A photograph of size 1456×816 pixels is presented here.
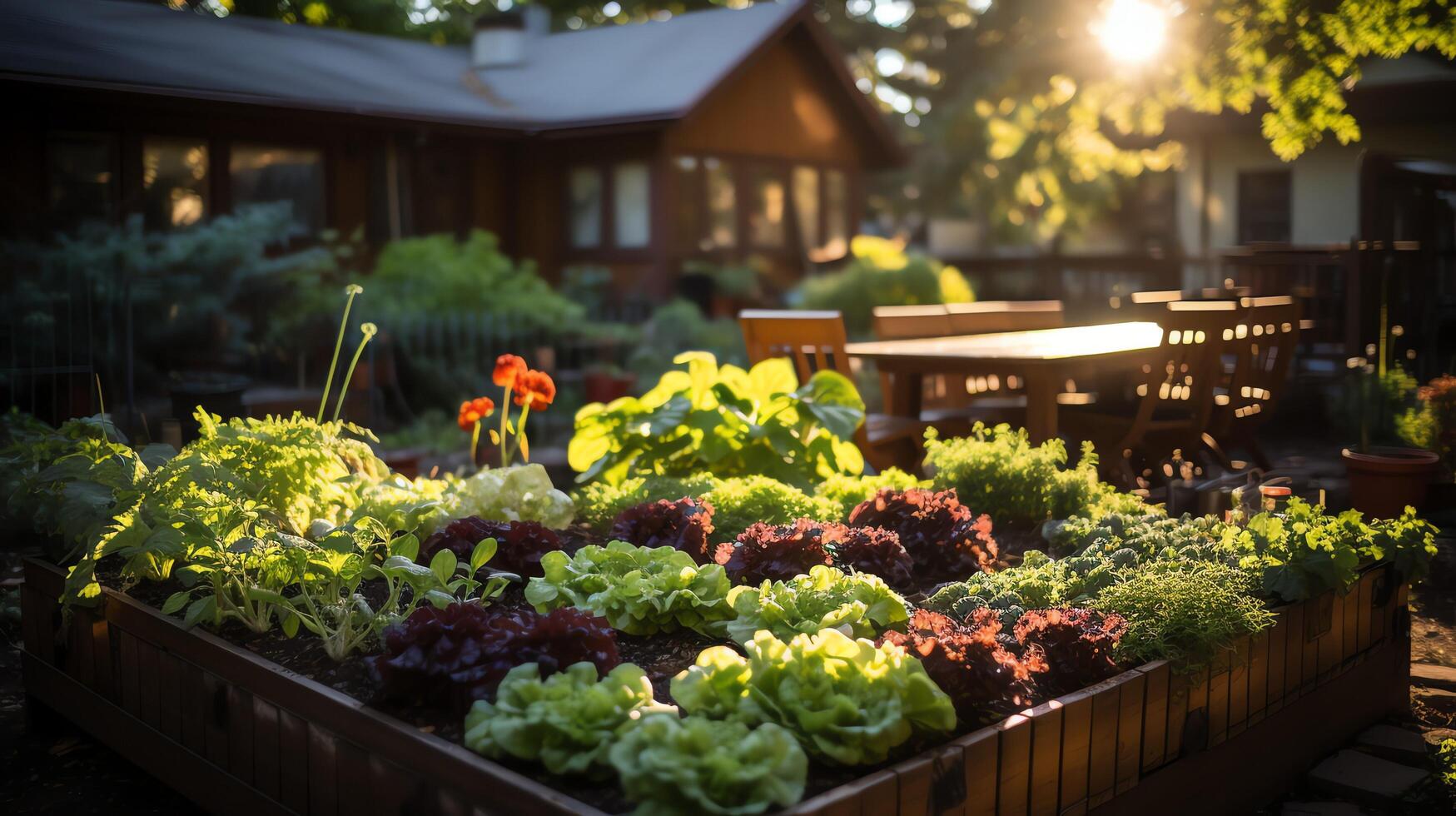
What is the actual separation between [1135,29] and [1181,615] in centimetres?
1029

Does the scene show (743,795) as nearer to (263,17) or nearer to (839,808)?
(839,808)

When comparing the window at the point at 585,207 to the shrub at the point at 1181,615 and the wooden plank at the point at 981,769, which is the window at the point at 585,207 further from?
the wooden plank at the point at 981,769

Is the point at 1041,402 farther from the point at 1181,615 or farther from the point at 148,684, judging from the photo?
the point at 148,684

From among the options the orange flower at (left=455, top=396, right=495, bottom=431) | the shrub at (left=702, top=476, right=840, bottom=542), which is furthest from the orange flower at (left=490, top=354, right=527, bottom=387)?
the shrub at (left=702, top=476, right=840, bottom=542)

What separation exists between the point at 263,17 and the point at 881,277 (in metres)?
7.85

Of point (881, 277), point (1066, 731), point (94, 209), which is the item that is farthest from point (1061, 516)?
point (94, 209)

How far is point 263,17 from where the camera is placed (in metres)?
14.6

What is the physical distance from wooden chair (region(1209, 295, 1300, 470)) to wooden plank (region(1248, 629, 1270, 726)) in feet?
10.5

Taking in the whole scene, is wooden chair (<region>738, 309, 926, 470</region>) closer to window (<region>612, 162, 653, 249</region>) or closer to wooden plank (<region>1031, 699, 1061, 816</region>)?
wooden plank (<region>1031, 699, 1061, 816</region>)

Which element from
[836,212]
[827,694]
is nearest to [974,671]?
[827,694]

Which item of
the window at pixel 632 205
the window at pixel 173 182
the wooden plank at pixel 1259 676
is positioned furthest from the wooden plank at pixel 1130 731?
the window at pixel 632 205

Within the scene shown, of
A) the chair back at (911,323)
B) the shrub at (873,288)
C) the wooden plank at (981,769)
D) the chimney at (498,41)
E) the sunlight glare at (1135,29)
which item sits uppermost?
the chimney at (498,41)

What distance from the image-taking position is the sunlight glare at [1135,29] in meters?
10.7

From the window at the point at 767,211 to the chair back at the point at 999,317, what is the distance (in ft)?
29.2
